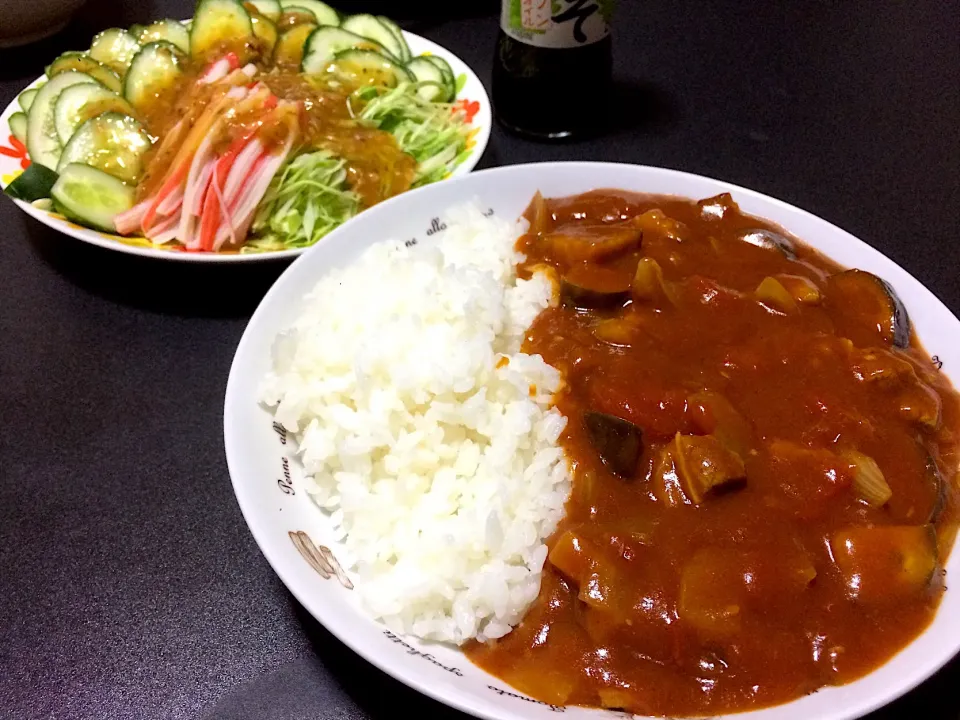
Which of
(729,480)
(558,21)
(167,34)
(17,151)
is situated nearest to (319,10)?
(167,34)

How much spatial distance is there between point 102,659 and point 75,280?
172 cm

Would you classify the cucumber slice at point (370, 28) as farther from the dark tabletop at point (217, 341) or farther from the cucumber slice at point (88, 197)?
the cucumber slice at point (88, 197)

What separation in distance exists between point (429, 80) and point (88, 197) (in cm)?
174

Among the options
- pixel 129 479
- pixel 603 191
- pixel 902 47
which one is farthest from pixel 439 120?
pixel 902 47

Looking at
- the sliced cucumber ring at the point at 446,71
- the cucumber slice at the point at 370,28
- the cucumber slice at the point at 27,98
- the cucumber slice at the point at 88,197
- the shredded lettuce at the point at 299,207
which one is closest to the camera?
the cucumber slice at the point at 88,197

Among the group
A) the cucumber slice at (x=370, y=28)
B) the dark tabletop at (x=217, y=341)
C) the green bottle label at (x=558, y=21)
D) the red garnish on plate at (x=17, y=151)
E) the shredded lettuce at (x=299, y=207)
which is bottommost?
the dark tabletop at (x=217, y=341)

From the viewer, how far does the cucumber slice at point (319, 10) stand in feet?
13.3

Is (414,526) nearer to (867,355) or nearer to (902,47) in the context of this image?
(867,355)

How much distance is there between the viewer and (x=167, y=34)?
3.85m

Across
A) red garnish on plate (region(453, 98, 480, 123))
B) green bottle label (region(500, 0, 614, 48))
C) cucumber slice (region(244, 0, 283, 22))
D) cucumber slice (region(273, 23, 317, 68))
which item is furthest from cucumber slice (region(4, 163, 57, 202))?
green bottle label (region(500, 0, 614, 48))

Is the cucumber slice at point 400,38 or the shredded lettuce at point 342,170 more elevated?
the cucumber slice at point 400,38

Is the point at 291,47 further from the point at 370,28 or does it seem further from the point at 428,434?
the point at 428,434

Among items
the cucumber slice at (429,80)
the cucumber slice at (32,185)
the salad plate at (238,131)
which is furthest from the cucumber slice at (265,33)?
the cucumber slice at (32,185)

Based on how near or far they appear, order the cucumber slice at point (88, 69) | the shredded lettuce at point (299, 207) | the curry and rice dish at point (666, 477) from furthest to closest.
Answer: the cucumber slice at point (88, 69), the shredded lettuce at point (299, 207), the curry and rice dish at point (666, 477)
